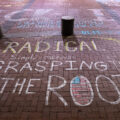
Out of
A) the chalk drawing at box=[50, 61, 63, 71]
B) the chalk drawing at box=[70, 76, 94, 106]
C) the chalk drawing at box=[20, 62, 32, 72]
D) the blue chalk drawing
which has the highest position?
the chalk drawing at box=[50, 61, 63, 71]

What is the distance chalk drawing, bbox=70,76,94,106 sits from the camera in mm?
3255

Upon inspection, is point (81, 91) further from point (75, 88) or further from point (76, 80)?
point (76, 80)

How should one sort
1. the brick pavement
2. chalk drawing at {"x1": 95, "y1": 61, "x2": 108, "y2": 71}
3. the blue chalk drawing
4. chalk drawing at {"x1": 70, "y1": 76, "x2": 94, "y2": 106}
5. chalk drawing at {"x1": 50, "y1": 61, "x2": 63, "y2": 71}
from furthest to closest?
chalk drawing at {"x1": 50, "y1": 61, "x2": 63, "y2": 71}
chalk drawing at {"x1": 95, "y1": 61, "x2": 108, "y2": 71}
the blue chalk drawing
chalk drawing at {"x1": 70, "y1": 76, "x2": 94, "y2": 106}
the brick pavement

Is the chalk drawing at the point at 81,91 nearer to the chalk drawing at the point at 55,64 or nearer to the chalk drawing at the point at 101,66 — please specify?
the chalk drawing at the point at 101,66

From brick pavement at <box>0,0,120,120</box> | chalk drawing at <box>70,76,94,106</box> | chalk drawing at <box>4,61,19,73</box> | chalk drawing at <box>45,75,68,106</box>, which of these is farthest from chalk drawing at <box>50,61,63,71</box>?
chalk drawing at <box>4,61,19,73</box>

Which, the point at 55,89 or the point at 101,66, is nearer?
the point at 55,89

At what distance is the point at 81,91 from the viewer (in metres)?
3.50

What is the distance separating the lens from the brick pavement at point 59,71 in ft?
10.2

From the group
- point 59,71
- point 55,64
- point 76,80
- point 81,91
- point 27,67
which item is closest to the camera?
point 81,91

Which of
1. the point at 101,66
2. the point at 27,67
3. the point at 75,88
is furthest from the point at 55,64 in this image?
the point at 101,66

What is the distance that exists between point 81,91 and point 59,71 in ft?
3.12

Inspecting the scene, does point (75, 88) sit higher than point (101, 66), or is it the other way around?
point (101, 66)

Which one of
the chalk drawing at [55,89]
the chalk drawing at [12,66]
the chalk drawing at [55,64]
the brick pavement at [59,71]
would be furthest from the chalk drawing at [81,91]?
the chalk drawing at [12,66]

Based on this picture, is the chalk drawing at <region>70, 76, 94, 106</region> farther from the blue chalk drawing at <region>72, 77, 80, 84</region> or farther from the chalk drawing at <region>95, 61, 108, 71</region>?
the chalk drawing at <region>95, 61, 108, 71</region>
